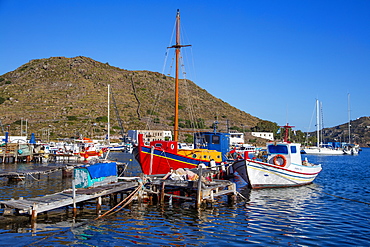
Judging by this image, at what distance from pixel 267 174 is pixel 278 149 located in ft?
9.69

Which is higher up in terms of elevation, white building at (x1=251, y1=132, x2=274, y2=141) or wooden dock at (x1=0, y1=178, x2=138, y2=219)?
white building at (x1=251, y1=132, x2=274, y2=141)

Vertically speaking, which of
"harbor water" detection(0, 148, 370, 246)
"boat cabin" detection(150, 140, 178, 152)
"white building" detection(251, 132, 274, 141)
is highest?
"white building" detection(251, 132, 274, 141)

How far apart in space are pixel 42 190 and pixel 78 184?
7452 mm

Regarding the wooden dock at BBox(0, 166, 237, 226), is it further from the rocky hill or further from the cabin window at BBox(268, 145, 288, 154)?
the rocky hill

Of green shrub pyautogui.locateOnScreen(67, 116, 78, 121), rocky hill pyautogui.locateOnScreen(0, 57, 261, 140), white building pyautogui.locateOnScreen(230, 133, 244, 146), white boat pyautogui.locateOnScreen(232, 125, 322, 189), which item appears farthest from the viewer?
green shrub pyautogui.locateOnScreen(67, 116, 78, 121)

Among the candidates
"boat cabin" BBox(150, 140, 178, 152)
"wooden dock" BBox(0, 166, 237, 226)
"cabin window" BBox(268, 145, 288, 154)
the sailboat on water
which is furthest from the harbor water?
"boat cabin" BBox(150, 140, 178, 152)

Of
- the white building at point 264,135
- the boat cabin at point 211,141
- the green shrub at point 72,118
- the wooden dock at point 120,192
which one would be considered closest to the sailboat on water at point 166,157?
the boat cabin at point 211,141

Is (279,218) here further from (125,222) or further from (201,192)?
(125,222)

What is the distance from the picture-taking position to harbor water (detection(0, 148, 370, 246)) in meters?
15.2

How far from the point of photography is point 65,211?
19750 mm

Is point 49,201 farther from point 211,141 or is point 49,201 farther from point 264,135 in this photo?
point 264,135

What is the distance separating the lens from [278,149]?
31.7 meters

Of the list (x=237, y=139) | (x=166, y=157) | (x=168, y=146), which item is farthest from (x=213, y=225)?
(x=237, y=139)

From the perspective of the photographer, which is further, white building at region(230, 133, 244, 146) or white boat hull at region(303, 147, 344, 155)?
white boat hull at region(303, 147, 344, 155)
